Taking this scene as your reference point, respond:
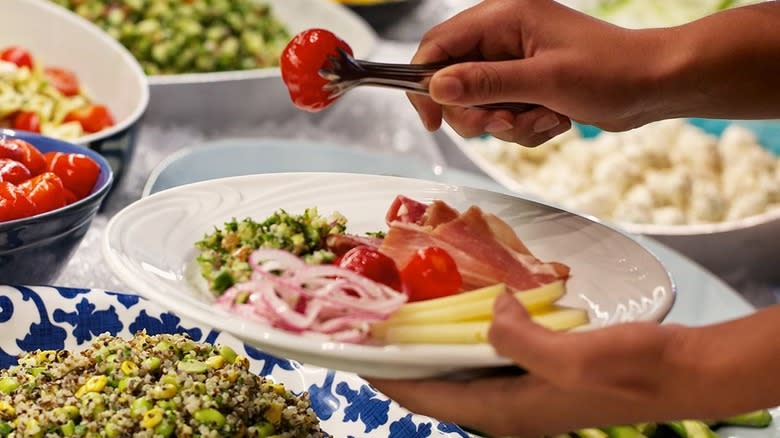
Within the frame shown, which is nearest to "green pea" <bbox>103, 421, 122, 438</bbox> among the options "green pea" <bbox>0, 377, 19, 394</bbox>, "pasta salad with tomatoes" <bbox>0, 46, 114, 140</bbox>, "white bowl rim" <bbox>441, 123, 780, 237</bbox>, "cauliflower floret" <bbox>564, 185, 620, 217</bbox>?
"green pea" <bbox>0, 377, 19, 394</bbox>

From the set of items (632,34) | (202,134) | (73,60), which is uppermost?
(632,34)

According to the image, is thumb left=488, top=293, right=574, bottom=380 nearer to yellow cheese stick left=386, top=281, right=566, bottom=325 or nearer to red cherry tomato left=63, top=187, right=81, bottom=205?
yellow cheese stick left=386, top=281, right=566, bottom=325

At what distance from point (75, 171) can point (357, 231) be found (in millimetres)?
599

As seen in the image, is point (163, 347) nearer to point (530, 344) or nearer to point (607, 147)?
point (530, 344)

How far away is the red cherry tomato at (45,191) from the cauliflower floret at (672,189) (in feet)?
6.03

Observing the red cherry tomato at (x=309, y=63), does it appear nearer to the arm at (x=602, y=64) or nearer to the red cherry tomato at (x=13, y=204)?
the arm at (x=602, y=64)

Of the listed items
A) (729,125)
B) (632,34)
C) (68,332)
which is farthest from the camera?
(729,125)

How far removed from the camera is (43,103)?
2328mm

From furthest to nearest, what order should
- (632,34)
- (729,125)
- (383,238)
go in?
(729,125) < (632,34) < (383,238)

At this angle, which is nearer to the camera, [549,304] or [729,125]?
[549,304]

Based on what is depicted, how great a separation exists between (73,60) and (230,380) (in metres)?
1.58

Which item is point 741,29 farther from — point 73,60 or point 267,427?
point 73,60

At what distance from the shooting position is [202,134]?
2.80m

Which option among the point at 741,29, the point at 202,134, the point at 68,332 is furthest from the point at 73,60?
the point at 741,29
